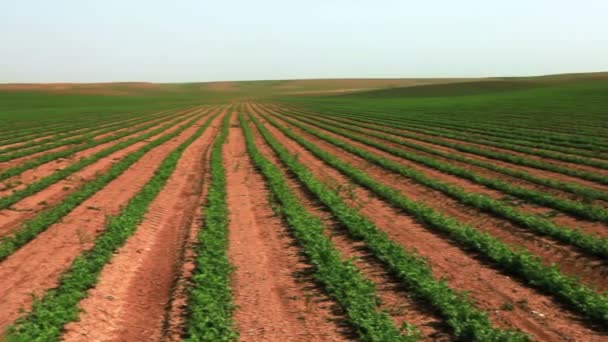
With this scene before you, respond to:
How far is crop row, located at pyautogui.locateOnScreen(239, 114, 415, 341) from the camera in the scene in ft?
21.0

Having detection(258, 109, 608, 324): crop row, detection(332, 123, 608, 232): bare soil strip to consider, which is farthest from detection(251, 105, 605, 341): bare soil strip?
detection(332, 123, 608, 232): bare soil strip

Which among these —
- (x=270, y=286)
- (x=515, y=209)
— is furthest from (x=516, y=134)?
(x=270, y=286)

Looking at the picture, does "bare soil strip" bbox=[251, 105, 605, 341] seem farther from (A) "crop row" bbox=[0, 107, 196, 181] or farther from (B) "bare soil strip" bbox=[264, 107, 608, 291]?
(A) "crop row" bbox=[0, 107, 196, 181]

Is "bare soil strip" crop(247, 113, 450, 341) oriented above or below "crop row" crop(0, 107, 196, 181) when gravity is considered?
below

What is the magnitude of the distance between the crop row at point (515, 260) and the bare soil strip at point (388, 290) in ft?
6.58

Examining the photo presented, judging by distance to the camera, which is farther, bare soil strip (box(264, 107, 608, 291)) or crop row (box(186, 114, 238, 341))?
bare soil strip (box(264, 107, 608, 291))

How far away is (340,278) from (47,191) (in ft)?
37.0

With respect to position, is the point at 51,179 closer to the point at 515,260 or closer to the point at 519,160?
the point at 515,260

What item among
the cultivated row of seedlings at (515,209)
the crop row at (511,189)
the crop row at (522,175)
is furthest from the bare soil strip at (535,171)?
the cultivated row of seedlings at (515,209)

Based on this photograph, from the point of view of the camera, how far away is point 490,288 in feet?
25.6

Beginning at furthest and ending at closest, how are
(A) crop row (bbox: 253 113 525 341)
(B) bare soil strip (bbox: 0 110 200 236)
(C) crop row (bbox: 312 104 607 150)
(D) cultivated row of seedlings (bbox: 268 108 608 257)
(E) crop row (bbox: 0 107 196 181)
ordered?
1. (C) crop row (bbox: 312 104 607 150)
2. (E) crop row (bbox: 0 107 196 181)
3. (B) bare soil strip (bbox: 0 110 200 236)
4. (D) cultivated row of seedlings (bbox: 268 108 608 257)
5. (A) crop row (bbox: 253 113 525 341)

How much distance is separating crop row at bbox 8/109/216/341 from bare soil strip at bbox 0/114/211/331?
0.86 ft

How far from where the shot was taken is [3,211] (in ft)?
42.8

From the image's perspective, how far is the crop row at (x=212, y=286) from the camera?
21.0ft
